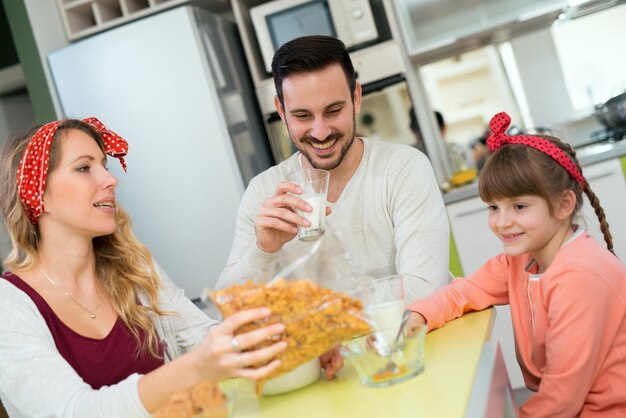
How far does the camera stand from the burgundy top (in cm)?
162

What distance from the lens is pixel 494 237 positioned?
11.0 feet

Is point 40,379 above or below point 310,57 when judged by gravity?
below

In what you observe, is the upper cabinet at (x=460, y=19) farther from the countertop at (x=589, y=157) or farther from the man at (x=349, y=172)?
the man at (x=349, y=172)

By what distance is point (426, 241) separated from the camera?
186 cm

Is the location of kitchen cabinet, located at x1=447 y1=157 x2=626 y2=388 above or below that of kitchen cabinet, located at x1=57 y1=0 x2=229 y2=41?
below

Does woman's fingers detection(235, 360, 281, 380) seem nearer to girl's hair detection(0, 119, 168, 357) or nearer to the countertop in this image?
girl's hair detection(0, 119, 168, 357)

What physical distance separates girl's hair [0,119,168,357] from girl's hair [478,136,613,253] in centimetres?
84

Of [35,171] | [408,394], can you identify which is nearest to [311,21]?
[35,171]

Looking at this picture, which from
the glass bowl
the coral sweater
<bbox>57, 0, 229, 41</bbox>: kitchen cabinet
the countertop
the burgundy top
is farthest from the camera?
<bbox>57, 0, 229, 41</bbox>: kitchen cabinet

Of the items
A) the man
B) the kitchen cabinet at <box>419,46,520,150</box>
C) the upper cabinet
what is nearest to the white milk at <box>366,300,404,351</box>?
the man

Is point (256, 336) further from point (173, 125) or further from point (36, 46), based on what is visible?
point (36, 46)

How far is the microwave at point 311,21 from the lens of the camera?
12.1ft

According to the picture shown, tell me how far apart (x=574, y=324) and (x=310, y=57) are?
0.99 meters

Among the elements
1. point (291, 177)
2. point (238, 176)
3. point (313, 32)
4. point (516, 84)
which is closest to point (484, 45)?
point (516, 84)
